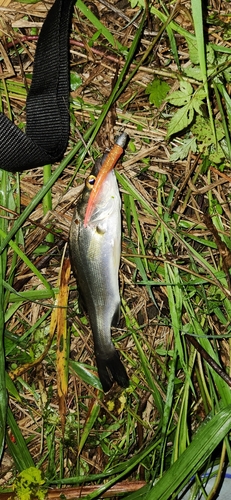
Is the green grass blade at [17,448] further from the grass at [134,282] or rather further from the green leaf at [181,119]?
the green leaf at [181,119]

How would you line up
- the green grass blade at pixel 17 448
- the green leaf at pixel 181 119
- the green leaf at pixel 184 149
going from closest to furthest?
the green leaf at pixel 181 119 → the green leaf at pixel 184 149 → the green grass blade at pixel 17 448

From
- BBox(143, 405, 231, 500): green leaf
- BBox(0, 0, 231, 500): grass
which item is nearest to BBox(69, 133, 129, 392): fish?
BBox(0, 0, 231, 500): grass

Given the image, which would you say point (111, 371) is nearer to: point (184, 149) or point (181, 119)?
point (184, 149)

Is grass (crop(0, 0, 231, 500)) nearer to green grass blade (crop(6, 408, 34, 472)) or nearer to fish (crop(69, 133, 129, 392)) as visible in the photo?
green grass blade (crop(6, 408, 34, 472))

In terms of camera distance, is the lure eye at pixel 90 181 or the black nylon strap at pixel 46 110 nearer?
the lure eye at pixel 90 181

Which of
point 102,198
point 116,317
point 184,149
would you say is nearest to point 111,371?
point 116,317

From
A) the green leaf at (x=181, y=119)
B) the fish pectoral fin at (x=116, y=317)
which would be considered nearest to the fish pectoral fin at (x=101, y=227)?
the fish pectoral fin at (x=116, y=317)
